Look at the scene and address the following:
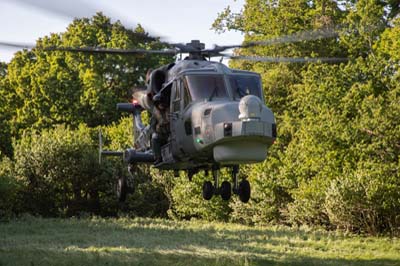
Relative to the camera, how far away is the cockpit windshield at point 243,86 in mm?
14367

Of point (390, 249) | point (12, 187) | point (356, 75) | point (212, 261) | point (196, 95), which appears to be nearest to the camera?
point (196, 95)

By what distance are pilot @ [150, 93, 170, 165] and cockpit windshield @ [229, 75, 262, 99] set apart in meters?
2.18

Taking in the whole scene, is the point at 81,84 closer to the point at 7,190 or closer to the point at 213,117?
the point at 7,190

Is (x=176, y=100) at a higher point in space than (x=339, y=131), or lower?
lower

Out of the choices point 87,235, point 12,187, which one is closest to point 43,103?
point 12,187

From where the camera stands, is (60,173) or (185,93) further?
(60,173)

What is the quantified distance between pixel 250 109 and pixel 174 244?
73.0 ft

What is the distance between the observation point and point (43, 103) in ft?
171

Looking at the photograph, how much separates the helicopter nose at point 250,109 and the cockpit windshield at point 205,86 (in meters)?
1.47

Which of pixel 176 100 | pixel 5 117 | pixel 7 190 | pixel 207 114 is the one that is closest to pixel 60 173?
pixel 7 190

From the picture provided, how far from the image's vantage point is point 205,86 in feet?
48.3

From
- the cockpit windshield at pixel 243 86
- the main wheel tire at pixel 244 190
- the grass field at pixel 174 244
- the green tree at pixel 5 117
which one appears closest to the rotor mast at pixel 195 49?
the cockpit windshield at pixel 243 86

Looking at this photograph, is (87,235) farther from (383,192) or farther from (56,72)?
(56,72)

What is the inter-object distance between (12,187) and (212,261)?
55.1 ft
